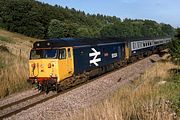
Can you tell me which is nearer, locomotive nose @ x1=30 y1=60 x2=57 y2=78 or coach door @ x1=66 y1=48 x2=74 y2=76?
locomotive nose @ x1=30 y1=60 x2=57 y2=78

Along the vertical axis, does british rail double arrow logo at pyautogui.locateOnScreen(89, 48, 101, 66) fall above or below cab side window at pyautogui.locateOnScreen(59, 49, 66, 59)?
below

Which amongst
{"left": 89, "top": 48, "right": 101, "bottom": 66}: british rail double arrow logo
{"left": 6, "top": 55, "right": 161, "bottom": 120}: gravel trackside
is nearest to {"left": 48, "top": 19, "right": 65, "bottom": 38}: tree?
{"left": 89, "top": 48, "right": 101, "bottom": 66}: british rail double arrow logo

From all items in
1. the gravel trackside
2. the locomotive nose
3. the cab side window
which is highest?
the cab side window

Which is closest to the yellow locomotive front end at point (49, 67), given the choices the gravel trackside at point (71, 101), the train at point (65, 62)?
the train at point (65, 62)

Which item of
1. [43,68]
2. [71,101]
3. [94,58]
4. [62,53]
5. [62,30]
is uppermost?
[62,30]

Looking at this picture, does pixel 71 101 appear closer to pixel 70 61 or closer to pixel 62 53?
pixel 62 53

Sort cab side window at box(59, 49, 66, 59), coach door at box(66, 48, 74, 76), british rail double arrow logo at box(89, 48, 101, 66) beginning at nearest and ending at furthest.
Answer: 1. cab side window at box(59, 49, 66, 59)
2. coach door at box(66, 48, 74, 76)
3. british rail double arrow logo at box(89, 48, 101, 66)

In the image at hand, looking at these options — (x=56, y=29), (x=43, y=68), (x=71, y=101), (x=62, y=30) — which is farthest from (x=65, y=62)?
(x=56, y=29)

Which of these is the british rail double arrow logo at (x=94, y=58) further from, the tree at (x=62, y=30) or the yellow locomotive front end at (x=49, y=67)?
the tree at (x=62, y=30)

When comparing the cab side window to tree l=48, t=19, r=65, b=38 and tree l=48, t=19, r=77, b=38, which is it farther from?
tree l=48, t=19, r=65, b=38

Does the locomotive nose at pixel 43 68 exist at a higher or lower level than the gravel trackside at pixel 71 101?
higher

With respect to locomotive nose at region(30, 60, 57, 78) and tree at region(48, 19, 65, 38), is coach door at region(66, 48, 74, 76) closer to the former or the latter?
locomotive nose at region(30, 60, 57, 78)

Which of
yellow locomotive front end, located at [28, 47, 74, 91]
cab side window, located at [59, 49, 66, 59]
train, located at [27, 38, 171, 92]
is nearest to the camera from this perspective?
yellow locomotive front end, located at [28, 47, 74, 91]

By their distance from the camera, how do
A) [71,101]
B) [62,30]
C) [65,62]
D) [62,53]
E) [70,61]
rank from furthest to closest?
[62,30], [70,61], [65,62], [62,53], [71,101]
